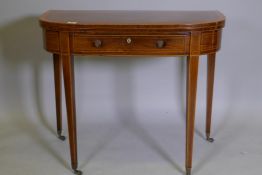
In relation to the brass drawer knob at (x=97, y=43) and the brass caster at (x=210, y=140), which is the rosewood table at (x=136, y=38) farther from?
the brass caster at (x=210, y=140)

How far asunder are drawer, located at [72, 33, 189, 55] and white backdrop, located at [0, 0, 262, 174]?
61 centimetres

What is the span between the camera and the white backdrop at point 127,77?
224 cm

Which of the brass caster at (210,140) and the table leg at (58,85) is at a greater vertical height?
the table leg at (58,85)

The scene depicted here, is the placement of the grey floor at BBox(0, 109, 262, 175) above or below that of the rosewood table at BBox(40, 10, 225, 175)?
below

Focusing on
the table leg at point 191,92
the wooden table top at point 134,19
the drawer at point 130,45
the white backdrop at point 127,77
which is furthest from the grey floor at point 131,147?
the wooden table top at point 134,19

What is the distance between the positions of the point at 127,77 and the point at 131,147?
471 millimetres

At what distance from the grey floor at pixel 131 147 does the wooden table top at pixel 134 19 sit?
26.4 inches

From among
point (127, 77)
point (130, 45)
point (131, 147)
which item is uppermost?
point (130, 45)

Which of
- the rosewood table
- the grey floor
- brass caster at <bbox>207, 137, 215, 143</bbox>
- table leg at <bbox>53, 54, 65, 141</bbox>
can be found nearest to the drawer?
the rosewood table

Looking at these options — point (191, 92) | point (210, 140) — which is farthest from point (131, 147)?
point (191, 92)

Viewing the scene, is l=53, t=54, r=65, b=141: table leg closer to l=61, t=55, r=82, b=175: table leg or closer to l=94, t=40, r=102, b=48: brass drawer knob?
l=61, t=55, r=82, b=175: table leg

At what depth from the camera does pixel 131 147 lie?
2.09m

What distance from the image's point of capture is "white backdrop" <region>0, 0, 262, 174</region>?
88.1 inches

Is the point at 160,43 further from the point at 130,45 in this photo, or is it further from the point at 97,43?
the point at 97,43
